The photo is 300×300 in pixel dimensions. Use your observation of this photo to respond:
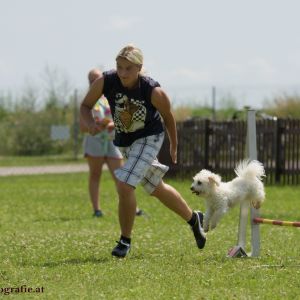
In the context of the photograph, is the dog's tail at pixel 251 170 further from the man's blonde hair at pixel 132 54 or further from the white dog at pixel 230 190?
the man's blonde hair at pixel 132 54

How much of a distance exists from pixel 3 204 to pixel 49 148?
19.3 m

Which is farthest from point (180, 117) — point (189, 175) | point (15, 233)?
point (15, 233)

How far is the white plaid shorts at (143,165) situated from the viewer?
7164 millimetres

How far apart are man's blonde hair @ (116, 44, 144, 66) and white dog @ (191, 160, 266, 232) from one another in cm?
125

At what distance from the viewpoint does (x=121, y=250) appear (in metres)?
7.27

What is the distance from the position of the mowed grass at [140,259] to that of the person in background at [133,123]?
0.53m

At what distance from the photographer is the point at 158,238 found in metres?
8.98

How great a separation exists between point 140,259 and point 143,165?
784 mm

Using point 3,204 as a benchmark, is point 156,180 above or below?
above

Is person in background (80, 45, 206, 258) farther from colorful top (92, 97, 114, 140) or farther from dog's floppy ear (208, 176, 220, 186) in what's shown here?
colorful top (92, 97, 114, 140)

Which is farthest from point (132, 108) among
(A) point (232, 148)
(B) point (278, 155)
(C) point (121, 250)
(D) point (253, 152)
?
(A) point (232, 148)

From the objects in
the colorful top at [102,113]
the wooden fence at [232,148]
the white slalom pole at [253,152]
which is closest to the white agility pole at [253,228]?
the white slalom pole at [253,152]

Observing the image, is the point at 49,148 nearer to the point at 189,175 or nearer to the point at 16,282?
the point at 189,175

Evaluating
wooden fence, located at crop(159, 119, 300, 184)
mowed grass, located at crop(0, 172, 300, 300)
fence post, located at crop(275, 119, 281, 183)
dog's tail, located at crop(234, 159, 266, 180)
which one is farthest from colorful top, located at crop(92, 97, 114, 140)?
fence post, located at crop(275, 119, 281, 183)
